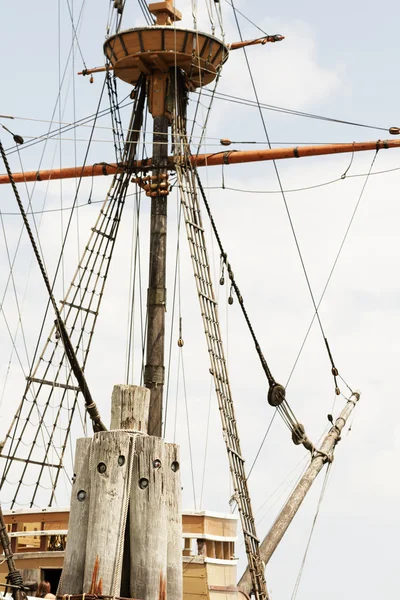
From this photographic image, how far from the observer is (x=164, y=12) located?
76.0 ft

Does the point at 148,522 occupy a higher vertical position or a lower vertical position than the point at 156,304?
lower

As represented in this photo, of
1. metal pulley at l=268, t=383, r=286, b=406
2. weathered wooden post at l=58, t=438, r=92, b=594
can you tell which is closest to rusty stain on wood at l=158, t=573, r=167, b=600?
weathered wooden post at l=58, t=438, r=92, b=594

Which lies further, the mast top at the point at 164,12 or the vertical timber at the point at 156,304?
the mast top at the point at 164,12

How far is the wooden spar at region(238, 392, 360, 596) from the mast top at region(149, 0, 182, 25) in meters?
8.29

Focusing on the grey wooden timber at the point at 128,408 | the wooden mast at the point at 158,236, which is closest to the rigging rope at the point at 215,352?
the wooden mast at the point at 158,236

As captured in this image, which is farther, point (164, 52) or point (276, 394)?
point (164, 52)

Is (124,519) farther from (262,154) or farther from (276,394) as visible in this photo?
(262,154)

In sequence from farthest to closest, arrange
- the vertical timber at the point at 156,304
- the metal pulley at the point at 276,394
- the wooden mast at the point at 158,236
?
the metal pulley at the point at 276,394
the wooden mast at the point at 158,236
the vertical timber at the point at 156,304

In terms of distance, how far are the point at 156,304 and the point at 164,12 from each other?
249 inches

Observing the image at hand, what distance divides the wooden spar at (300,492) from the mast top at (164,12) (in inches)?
326

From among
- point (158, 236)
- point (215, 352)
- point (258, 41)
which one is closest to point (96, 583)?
point (215, 352)

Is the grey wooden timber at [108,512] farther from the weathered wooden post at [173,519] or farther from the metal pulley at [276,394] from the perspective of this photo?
the metal pulley at [276,394]

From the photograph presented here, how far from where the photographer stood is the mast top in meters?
23.1

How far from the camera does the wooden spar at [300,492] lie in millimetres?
18672
